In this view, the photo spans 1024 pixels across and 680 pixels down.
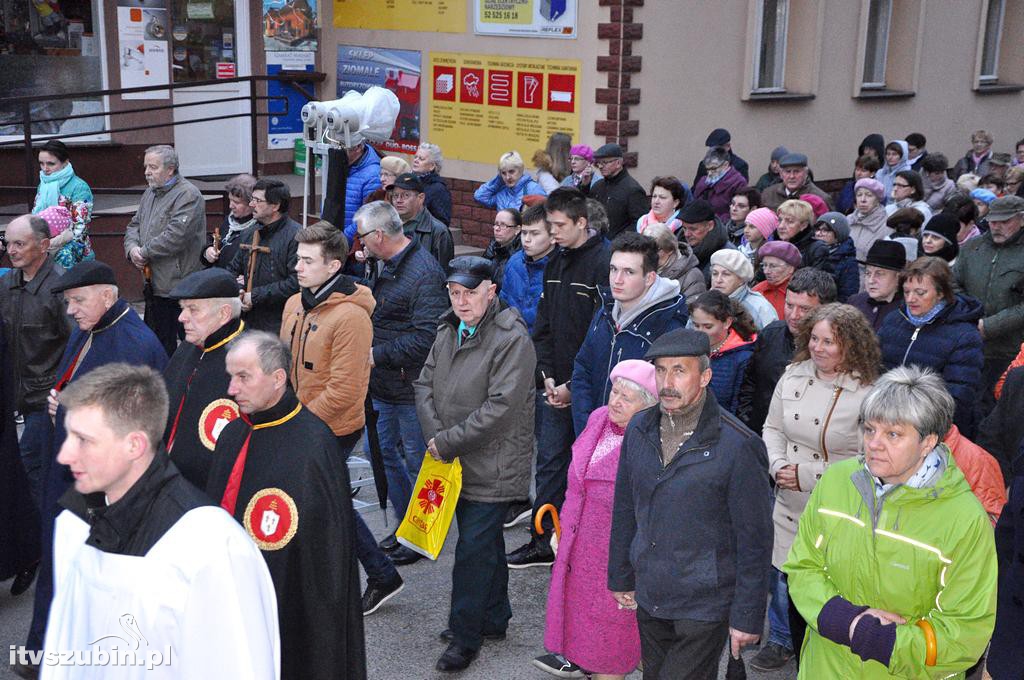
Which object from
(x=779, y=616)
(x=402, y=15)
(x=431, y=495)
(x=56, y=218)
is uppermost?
(x=402, y=15)

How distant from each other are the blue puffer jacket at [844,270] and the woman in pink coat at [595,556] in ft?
12.0

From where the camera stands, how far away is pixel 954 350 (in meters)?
5.96

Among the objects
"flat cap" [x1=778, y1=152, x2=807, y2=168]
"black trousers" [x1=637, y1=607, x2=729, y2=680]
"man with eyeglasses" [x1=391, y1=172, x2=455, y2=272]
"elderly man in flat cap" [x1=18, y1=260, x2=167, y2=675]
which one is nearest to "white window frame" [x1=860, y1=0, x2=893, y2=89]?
"flat cap" [x1=778, y1=152, x2=807, y2=168]

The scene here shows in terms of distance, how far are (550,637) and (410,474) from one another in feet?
6.67

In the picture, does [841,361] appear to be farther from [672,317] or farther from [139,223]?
[139,223]

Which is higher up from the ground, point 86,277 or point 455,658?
point 86,277

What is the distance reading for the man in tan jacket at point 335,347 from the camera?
20.4ft

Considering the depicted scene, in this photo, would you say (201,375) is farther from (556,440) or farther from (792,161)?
(792,161)

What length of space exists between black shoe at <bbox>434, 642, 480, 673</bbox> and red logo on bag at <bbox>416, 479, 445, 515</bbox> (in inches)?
26.4

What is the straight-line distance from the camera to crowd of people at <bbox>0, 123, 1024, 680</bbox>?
11.1 feet

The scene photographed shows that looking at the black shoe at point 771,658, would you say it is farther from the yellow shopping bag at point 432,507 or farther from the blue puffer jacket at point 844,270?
the blue puffer jacket at point 844,270

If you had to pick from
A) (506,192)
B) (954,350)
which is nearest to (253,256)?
(506,192)

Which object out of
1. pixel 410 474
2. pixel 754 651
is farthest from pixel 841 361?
pixel 410 474

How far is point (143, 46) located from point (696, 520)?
12101 mm
